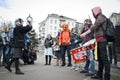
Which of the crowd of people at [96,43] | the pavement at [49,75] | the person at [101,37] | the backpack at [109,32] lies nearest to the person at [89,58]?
the crowd of people at [96,43]


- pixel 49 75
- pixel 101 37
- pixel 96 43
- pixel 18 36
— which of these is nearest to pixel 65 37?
pixel 18 36

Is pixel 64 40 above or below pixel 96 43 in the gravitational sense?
above

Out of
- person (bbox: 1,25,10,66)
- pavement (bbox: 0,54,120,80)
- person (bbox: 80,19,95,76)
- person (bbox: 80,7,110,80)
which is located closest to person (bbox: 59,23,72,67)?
person (bbox: 1,25,10,66)

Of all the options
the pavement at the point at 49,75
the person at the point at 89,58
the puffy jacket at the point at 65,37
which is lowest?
the pavement at the point at 49,75

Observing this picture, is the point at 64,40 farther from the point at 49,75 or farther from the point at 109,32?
Result: the point at 109,32

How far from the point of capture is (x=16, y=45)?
10.6 meters

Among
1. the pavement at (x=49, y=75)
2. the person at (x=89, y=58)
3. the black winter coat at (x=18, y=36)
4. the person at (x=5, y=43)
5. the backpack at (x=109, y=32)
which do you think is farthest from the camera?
the person at (x=5, y=43)

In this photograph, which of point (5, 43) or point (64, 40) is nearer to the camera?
point (64, 40)

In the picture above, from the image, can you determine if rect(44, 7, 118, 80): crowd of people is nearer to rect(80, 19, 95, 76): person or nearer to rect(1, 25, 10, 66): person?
rect(80, 19, 95, 76): person

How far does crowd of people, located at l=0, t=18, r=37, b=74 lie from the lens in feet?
34.8

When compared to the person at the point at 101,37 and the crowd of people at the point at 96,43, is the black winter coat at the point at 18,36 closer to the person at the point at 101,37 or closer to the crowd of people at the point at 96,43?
the crowd of people at the point at 96,43

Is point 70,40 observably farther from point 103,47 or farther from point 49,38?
point 103,47

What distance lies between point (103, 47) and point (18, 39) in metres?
3.57

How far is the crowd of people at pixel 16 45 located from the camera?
10617 mm
